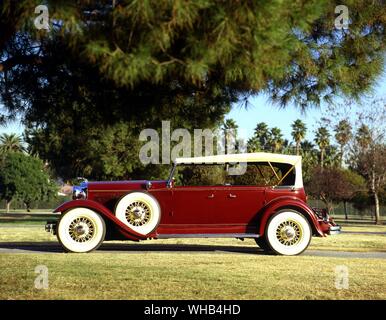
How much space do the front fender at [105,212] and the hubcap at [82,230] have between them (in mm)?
275

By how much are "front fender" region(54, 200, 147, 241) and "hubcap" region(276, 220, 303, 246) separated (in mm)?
2593

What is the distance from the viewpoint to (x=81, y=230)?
37.7ft

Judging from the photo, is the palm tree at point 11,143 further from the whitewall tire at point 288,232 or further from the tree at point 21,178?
the whitewall tire at point 288,232

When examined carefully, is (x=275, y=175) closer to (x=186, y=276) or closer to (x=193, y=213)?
(x=193, y=213)

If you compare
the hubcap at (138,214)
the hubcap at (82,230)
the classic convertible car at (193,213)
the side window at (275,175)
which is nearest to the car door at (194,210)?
the classic convertible car at (193,213)

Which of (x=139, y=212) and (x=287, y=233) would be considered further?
(x=287, y=233)

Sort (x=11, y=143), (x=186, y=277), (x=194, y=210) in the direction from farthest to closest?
1. (x=11, y=143)
2. (x=194, y=210)
3. (x=186, y=277)

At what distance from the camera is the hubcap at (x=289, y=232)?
11.6 metres

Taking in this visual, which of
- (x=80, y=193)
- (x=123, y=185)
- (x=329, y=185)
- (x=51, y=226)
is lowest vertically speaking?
(x=51, y=226)

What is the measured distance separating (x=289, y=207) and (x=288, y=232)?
0.51 meters

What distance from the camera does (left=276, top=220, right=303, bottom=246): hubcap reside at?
1160 centimetres

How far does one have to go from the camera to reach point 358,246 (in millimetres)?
15008

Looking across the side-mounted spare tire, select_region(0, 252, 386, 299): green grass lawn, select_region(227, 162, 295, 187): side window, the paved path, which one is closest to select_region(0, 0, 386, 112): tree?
select_region(0, 252, 386, 299): green grass lawn

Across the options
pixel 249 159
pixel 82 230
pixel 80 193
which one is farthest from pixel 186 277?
pixel 80 193
